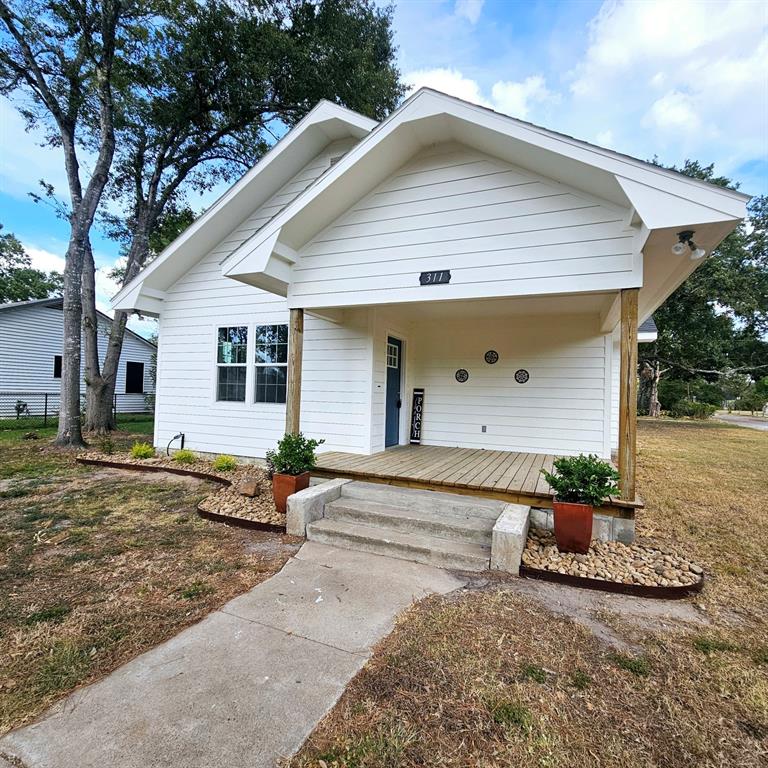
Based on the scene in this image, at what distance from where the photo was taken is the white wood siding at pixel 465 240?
3.98m

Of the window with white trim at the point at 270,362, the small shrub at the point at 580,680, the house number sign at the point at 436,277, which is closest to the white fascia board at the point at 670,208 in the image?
the house number sign at the point at 436,277

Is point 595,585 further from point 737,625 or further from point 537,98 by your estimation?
point 537,98

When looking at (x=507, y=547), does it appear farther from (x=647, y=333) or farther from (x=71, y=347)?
(x=71, y=347)

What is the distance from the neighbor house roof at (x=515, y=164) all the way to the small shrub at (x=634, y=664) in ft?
10.8

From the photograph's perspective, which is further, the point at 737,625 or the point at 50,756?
the point at 737,625

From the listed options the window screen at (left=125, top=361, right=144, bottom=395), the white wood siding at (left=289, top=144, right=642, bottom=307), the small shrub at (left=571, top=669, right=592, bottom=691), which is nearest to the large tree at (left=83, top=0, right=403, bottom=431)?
the white wood siding at (left=289, top=144, right=642, bottom=307)

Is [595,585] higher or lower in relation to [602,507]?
lower

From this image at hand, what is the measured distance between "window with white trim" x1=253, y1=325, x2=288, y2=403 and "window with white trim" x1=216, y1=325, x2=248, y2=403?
324 mm

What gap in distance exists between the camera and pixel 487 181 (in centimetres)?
444

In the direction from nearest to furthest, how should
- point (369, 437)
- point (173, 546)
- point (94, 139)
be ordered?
1. point (173, 546)
2. point (369, 437)
3. point (94, 139)

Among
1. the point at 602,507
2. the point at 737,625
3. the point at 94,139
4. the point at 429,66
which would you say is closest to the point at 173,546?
the point at 602,507

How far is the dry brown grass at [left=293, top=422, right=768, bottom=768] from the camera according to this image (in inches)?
67.8

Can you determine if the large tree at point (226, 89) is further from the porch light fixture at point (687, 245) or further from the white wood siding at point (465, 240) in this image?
the porch light fixture at point (687, 245)

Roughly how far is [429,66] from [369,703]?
15858 millimetres
